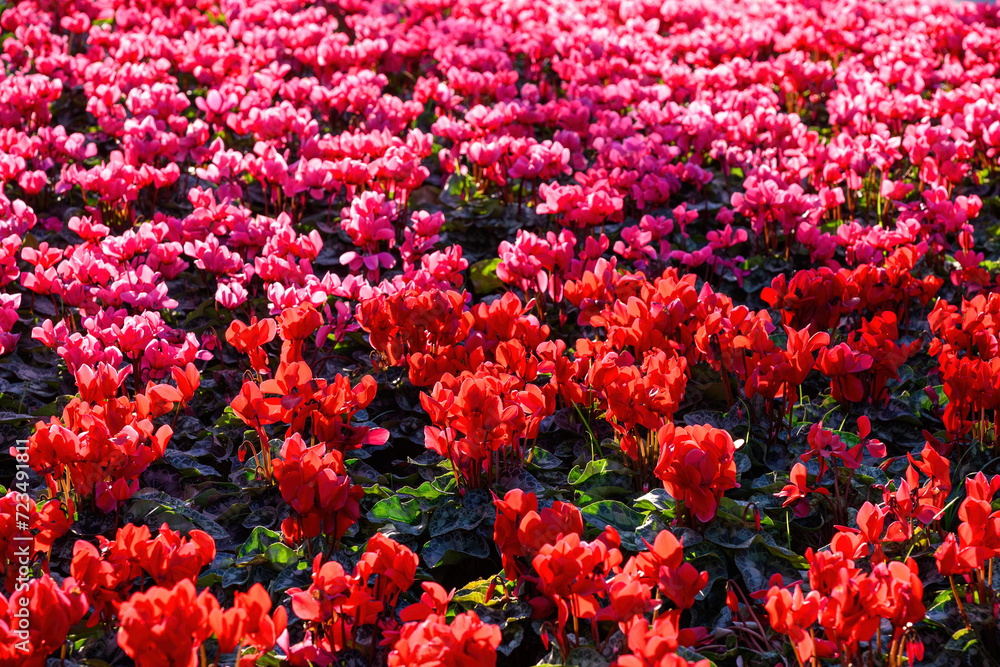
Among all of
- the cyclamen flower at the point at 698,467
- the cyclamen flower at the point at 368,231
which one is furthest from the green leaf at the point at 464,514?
the cyclamen flower at the point at 368,231

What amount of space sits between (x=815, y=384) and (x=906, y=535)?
1292 millimetres

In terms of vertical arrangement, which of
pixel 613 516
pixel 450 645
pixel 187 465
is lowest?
pixel 187 465

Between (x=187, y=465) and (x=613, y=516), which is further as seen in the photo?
(x=187, y=465)

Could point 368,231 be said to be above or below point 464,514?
above

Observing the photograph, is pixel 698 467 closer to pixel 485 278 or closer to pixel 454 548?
pixel 454 548

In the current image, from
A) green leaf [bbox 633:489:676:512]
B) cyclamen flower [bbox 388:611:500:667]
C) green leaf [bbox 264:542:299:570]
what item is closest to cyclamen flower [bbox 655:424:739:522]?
green leaf [bbox 633:489:676:512]

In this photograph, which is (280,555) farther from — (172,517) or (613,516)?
(613,516)

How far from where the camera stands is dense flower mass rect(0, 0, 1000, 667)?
6.59 feet

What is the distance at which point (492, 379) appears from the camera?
266cm

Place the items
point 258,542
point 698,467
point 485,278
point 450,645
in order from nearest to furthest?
point 450,645 < point 698,467 < point 258,542 < point 485,278

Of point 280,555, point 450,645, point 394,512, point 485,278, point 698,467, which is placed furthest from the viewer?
point 485,278

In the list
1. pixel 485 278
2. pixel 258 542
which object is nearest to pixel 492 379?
pixel 258 542
